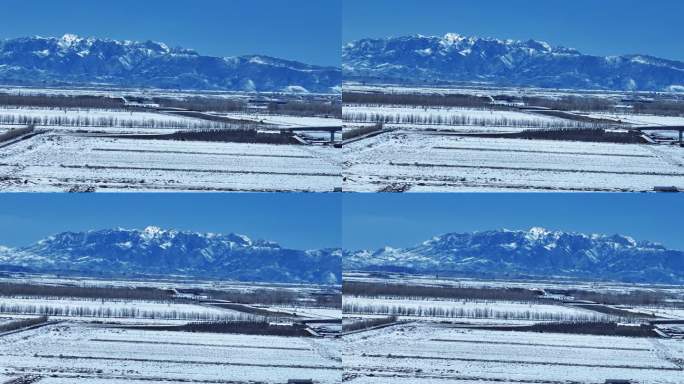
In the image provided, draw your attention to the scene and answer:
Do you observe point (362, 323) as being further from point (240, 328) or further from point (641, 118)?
point (641, 118)

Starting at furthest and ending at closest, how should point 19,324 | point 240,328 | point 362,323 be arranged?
point 240,328, point 362,323, point 19,324

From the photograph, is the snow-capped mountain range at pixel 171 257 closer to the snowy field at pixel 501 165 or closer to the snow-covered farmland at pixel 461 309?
the snow-covered farmland at pixel 461 309

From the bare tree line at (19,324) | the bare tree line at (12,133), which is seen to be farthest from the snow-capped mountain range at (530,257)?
the bare tree line at (12,133)

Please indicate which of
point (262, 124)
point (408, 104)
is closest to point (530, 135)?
point (408, 104)

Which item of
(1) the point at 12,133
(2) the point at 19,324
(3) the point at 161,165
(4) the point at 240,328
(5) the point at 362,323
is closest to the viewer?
(1) the point at 12,133

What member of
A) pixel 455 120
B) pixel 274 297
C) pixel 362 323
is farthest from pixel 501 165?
pixel 274 297

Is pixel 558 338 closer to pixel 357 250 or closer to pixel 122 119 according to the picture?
pixel 357 250
